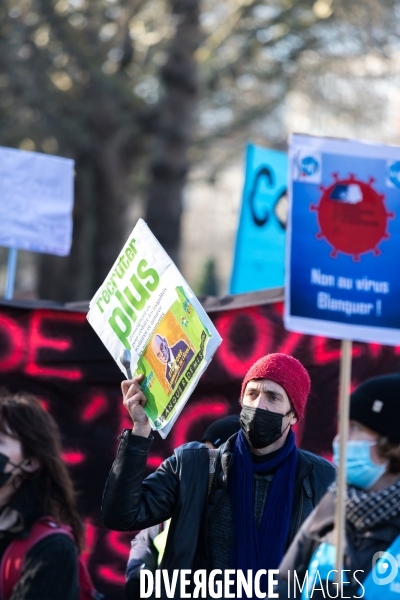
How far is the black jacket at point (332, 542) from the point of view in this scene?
269 cm

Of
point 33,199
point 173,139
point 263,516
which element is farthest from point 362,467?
point 173,139

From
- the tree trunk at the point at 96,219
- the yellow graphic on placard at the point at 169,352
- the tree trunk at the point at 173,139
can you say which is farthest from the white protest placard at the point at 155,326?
the tree trunk at the point at 96,219

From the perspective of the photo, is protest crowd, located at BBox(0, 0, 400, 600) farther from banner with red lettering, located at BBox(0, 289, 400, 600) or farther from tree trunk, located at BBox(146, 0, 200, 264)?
tree trunk, located at BBox(146, 0, 200, 264)

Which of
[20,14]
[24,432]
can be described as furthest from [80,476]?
[20,14]

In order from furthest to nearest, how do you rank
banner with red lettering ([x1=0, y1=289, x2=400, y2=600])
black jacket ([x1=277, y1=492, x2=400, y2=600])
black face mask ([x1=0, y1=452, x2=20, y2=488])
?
banner with red lettering ([x1=0, y1=289, x2=400, y2=600])
black face mask ([x1=0, y1=452, x2=20, y2=488])
black jacket ([x1=277, y1=492, x2=400, y2=600])

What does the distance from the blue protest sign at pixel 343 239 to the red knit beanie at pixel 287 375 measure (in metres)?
0.68

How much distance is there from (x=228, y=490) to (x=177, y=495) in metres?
0.17

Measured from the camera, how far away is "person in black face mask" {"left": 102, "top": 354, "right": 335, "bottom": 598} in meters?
3.15

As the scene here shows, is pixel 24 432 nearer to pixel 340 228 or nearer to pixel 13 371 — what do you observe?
pixel 340 228

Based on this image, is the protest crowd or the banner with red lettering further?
the banner with red lettering

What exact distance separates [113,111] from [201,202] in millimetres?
36406

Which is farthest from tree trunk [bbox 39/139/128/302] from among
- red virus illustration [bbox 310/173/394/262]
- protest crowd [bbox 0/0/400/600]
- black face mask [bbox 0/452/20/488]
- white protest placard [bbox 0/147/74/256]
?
red virus illustration [bbox 310/173/394/262]

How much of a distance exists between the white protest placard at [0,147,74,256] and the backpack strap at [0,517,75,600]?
3.52 m

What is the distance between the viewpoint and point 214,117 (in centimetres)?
2008
